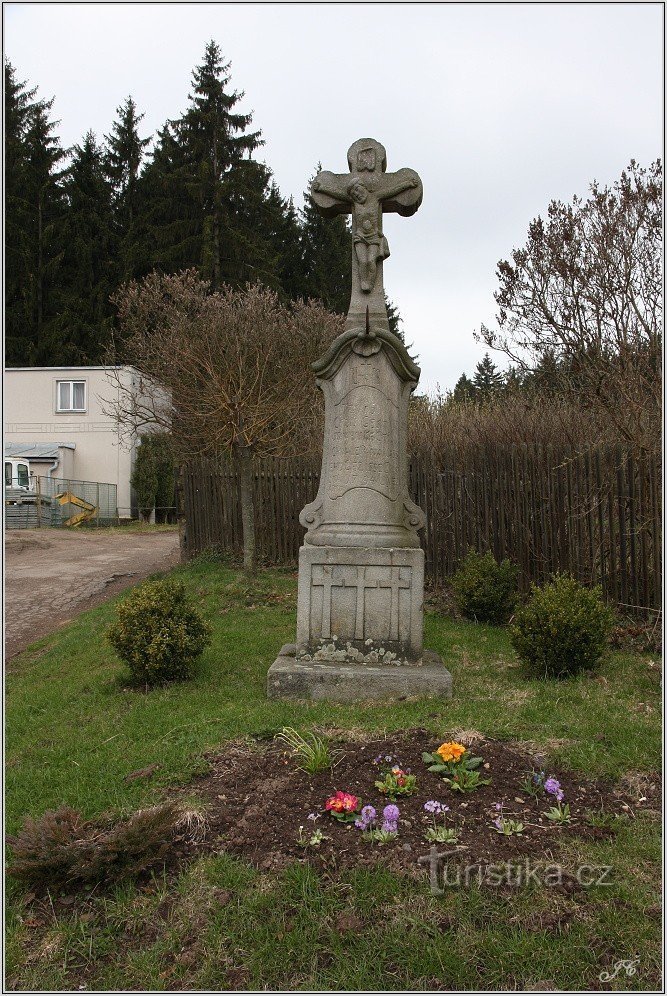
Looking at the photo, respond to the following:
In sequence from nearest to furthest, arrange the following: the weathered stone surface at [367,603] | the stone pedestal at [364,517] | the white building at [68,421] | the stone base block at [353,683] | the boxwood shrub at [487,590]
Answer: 1. the stone base block at [353,683]
2. the stone pedestal at [364,517]
3. the weathered stone surface at [367,603]
4. the boxwood shrub at [487,590]
5. the white building at [68,421]

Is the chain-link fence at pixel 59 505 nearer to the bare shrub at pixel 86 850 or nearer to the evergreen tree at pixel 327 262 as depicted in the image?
the evergreen tree at pixel 327 262

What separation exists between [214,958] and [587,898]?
157 centimetres

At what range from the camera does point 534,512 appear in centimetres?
906

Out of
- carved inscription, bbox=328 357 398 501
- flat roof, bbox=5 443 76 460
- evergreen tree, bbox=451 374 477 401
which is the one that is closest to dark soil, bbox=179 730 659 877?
carved inscription, bbox=328 357 398 501

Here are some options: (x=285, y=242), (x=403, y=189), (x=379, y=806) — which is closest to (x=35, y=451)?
(x=285, y=242)

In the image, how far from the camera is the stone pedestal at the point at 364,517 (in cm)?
558

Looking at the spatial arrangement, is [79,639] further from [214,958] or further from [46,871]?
[214,958]

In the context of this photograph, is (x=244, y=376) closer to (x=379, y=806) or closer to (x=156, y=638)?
(x=156, y=638)

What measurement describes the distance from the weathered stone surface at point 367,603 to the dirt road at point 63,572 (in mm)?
5486

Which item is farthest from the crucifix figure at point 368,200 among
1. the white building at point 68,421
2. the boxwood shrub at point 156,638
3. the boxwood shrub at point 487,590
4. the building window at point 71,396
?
the building window at point 71,396

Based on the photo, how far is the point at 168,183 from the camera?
30578 mm

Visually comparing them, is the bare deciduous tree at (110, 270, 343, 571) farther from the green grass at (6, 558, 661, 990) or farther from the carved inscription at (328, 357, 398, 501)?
the green grass at (6, 558, 661, 990)

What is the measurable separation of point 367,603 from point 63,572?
435 inches

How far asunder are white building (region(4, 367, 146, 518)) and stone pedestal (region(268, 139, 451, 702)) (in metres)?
23.7
